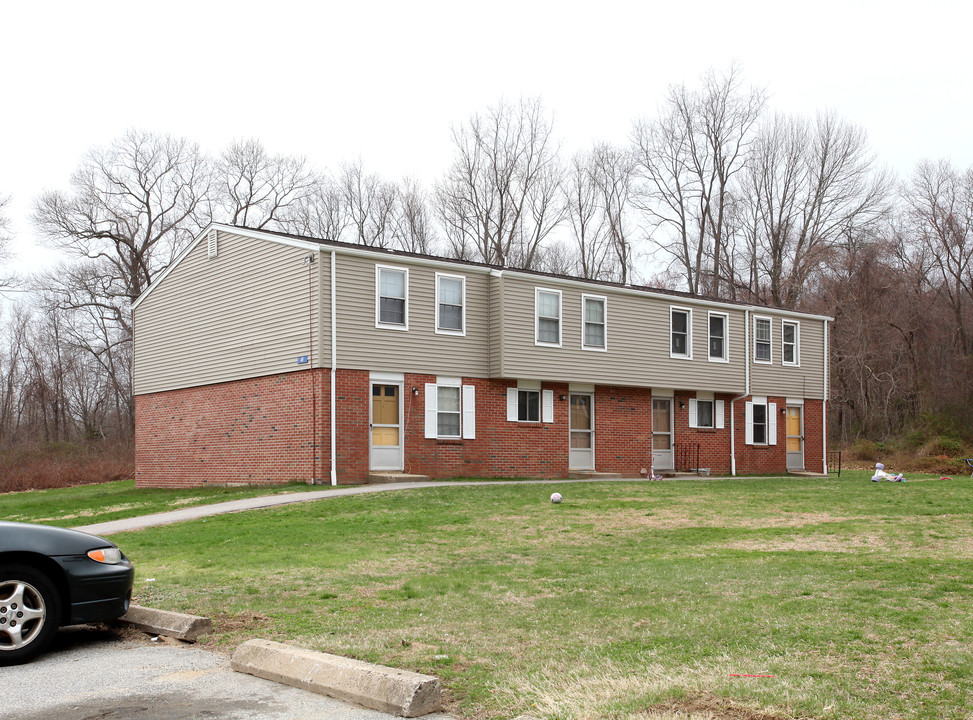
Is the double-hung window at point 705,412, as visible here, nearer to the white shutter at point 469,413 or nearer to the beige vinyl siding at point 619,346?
the beige vinyl siding at point 619,346

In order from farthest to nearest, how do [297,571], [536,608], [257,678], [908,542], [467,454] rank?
[467,454] → [908,542] → [297,571] → [536,608] → [257,678]

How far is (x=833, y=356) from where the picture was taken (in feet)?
140

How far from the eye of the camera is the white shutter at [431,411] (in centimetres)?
2297

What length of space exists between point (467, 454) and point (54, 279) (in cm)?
3003

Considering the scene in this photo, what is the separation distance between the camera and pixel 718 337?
29.3 m

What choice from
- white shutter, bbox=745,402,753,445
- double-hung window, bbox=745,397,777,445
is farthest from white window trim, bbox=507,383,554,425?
double-hung window, bbox=745,397,777,445

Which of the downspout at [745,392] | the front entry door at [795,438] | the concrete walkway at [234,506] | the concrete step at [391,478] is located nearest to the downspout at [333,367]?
the concrete step at [391,478]

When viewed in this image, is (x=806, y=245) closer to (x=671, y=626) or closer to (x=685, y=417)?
(x=685, y=417)

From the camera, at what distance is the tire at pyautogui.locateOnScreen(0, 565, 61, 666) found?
6.63 m

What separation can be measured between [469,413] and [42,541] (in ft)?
55.9

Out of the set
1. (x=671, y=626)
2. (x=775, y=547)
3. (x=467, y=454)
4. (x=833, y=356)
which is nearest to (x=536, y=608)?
(x=671, y=626)

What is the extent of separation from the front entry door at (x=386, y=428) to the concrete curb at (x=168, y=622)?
14.1 metres

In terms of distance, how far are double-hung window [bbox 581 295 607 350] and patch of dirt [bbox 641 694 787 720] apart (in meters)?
21.0

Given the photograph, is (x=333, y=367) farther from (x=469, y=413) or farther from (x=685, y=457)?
(x=685, y=457)
